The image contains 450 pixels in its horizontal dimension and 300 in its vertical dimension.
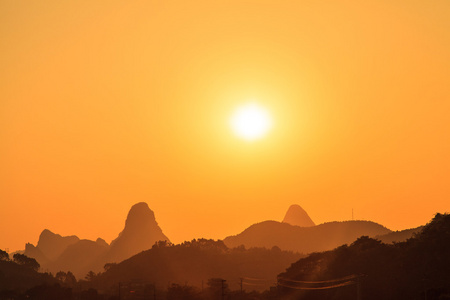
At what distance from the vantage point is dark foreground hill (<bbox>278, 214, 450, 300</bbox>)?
150 meters

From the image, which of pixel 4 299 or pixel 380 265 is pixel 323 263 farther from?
pixel 4 299

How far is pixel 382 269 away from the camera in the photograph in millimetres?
160375

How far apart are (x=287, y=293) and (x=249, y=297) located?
8926 millimetres

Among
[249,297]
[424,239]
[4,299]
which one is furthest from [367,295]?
[4,299]

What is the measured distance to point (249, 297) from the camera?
17650cm

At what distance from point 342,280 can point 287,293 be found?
55.8 feet

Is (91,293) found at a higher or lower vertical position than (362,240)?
lower

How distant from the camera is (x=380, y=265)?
163 metres

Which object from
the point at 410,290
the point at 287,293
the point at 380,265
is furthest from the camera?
the point at 287,293

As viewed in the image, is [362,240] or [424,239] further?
[362,240]

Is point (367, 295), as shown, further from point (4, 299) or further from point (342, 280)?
point (4, 299)

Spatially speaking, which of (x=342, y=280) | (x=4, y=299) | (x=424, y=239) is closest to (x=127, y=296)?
(x=4, y=299)

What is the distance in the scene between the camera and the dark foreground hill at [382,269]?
492ft

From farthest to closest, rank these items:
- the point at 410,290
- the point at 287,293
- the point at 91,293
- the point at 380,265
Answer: the point at 91,293
the point at 287,293
the point at 380,265
the point at 410,290
